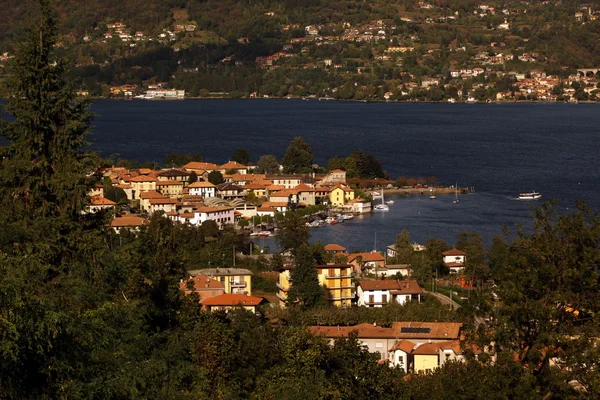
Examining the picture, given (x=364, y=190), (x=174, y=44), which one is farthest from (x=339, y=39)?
(x=364, y=190)

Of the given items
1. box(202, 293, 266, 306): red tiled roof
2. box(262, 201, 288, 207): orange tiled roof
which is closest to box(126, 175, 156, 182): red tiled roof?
box(262, 201, 288, 207): orange tiled roof

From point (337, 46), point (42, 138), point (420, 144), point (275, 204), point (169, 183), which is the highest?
point (337, 46)

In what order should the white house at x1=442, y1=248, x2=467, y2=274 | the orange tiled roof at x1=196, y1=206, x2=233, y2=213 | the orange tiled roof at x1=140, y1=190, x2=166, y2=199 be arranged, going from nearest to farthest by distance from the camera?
the white house at x1=442, y1=248, x2=467, y2=274 → the orange tiled roof at x1=196, y1=206, x2=233, y2=213 → the orange tiled roof at x1=140, y1=190, x2=166, y2=199

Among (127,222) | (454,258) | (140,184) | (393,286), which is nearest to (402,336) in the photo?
(393,286)

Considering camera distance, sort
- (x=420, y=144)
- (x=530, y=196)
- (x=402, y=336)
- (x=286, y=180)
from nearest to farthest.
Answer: (x=402, y=336)
(x=530, y=196)
(x=286, y=180)
(x=420, y=144)

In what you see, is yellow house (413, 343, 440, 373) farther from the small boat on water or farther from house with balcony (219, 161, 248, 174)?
house with balcony (219, 161, 248, 174)

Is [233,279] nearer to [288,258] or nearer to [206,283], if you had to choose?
[206,283]

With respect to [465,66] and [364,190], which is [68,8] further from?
[364,190]
